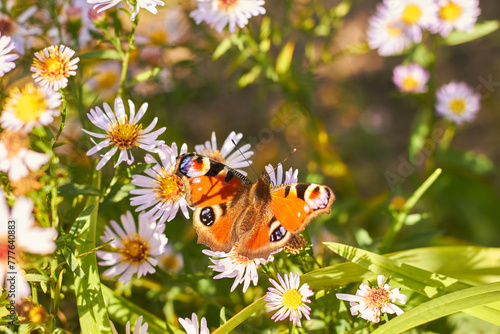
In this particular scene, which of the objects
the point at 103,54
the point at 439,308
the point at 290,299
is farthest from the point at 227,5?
the point at 439,308

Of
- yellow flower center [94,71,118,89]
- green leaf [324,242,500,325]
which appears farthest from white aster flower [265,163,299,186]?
yellow flower center [94,71,118,89]

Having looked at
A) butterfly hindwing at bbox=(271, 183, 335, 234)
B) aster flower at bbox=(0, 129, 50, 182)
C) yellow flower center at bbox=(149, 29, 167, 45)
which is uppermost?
yellow flower center at bbox=(149, 29, 167, 45)

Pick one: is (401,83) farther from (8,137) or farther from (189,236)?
(8,137)

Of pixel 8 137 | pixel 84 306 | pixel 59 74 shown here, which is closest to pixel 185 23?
pixel 59 74

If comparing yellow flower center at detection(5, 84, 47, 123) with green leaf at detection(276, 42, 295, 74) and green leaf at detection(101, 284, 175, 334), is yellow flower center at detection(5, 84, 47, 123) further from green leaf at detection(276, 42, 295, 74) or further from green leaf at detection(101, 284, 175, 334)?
green leaf at detection(276, 42, 295, 74)

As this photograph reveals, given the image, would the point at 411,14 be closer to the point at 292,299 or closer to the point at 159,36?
the point at 159,36
